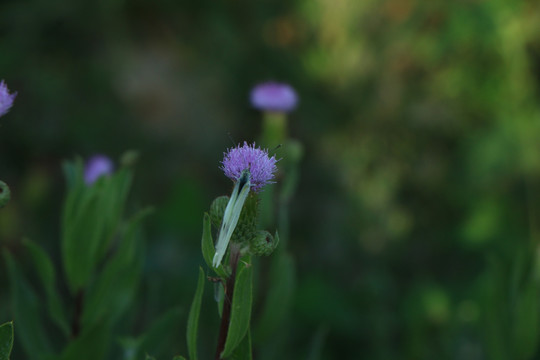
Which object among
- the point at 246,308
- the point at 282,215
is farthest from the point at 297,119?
the point at 246,308

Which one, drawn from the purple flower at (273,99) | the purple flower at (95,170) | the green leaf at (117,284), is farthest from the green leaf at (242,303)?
the purple flower at (273,99)

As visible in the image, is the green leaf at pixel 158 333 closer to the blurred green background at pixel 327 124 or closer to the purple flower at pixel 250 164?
the purple flower at pixel 250 164

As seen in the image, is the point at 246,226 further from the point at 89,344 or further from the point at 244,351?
the point at 89,344

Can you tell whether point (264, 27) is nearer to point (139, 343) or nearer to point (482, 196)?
point (482, 196)

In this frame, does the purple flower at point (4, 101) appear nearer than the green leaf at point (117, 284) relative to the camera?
Yes

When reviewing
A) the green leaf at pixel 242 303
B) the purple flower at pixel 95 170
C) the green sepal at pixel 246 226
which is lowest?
the green leaf at pixel 242 303

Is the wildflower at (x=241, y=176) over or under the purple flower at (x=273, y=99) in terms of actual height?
under

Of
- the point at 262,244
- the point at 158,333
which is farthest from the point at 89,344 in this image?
the point at 262,244
